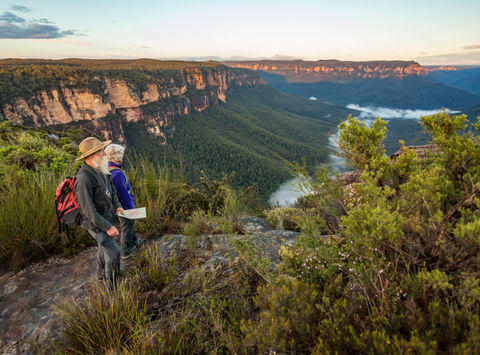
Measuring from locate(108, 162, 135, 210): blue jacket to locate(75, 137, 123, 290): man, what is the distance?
1.80 ft

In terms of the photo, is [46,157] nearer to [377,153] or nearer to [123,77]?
[377,153]

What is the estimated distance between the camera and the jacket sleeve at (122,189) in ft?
11.0

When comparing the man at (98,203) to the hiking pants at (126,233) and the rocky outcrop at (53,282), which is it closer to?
the rocky outcrop at (53,282)

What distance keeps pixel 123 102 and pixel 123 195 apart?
198 feet

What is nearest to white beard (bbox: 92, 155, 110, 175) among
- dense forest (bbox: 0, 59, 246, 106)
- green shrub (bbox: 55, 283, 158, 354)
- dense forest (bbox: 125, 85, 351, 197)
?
green shrub (bbox: 55, 283, 158, 354)

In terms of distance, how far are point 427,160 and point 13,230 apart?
460 cm

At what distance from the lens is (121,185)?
11.0ft

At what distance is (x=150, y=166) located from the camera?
4.62 m

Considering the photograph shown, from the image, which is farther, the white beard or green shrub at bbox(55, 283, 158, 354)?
the white beard

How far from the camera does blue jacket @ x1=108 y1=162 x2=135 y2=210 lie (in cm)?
334

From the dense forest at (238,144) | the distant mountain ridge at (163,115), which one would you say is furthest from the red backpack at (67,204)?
the dense forest at (238,144)

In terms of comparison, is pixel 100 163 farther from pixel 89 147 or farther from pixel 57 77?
pixel 57 77

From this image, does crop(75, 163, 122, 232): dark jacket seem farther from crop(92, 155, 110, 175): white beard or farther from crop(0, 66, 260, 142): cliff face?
crop(0, 66, 260, 142): cliff face

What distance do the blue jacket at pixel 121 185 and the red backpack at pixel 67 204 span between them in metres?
0.73
